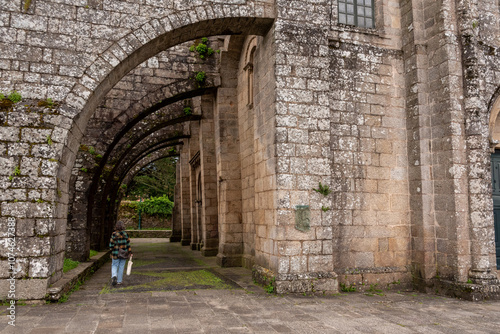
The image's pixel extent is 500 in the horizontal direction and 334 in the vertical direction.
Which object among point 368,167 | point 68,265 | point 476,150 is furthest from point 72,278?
point 476,150

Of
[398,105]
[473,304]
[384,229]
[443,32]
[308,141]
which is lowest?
[473,304]

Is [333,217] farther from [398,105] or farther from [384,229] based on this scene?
[398,105]

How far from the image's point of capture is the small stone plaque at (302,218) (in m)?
5.98

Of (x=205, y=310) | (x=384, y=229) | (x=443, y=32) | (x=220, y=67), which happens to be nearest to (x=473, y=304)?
(x=384, y=229)

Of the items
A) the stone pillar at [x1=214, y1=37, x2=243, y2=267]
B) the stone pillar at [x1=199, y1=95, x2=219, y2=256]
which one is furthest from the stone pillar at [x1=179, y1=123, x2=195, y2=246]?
the stone pillar at [x1=214, y1=37, x2=243, y2=267]

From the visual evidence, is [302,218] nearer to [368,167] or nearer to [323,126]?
[323,126]

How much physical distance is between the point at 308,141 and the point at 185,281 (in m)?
3.42

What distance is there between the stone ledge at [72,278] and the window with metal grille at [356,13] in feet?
21.1

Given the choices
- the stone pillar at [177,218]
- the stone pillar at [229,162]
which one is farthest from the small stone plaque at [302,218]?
the stone pillar at [177,218]

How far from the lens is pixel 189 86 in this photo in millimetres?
9922

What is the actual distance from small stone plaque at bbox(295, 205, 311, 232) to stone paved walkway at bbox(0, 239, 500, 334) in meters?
1.00

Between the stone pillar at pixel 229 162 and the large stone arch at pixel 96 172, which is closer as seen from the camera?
the large stone arch at pixel 96 172

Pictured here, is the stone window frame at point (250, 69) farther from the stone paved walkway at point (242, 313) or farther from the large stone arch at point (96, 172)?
the stone paved walkway at point (242, 313)

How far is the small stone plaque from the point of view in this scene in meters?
5.98
